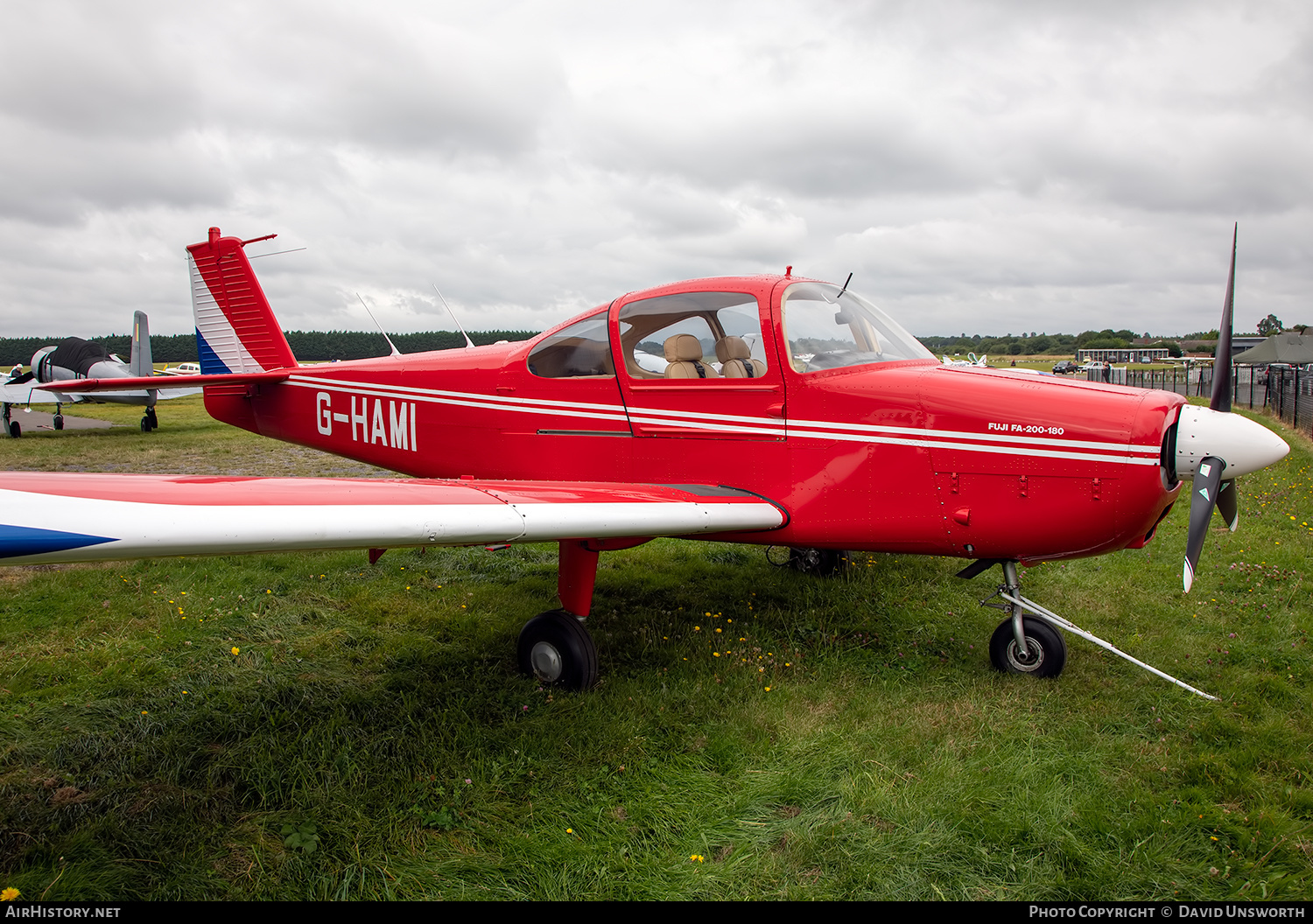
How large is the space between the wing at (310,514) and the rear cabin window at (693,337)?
33.2 inches

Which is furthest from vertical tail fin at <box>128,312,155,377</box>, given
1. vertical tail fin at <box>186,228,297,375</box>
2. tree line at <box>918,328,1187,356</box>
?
tree line at <box>918,328,1187,356</box>

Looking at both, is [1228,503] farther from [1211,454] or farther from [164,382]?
[164,382]

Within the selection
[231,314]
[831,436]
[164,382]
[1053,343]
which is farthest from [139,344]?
→ [1053,343]

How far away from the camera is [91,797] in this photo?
310cm

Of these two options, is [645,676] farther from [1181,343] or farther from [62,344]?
[1181,343]

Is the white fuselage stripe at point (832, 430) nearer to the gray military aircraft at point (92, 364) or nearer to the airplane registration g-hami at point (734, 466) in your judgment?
the airplane registration g-hami at point (734, 466)

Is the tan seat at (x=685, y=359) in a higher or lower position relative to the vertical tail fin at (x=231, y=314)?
lower

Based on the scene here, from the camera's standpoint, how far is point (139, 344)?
22906 millimetres

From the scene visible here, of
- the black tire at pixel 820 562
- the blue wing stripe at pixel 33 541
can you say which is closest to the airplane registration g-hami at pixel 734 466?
the blue wing stripe at pixel 33 541

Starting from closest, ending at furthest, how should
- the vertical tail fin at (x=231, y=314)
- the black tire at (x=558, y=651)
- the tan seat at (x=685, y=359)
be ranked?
the black tire at (x=558, y=651), the tan seat at (x=685, y=359), the vertical tail fin at (x=231, y=314)

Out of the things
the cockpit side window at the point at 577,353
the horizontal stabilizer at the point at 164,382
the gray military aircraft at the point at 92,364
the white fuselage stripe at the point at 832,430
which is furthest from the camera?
the gray military aircraft at the point at 92,364

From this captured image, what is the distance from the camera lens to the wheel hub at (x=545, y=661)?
423cm

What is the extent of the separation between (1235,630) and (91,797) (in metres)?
6.44

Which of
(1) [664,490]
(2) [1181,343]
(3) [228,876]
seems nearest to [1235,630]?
(1) [664,490]
